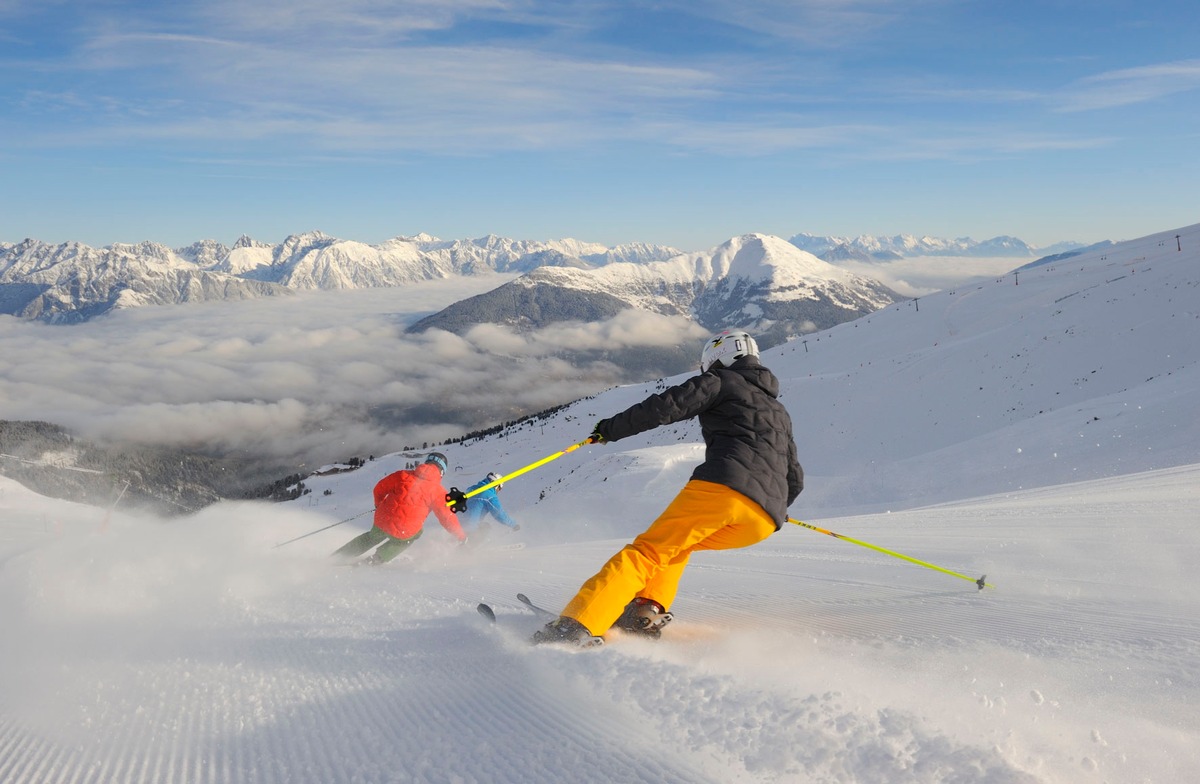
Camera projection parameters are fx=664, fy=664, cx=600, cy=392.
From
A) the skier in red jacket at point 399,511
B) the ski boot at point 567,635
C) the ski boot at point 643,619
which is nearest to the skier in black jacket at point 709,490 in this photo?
the ski boot at point 643,619

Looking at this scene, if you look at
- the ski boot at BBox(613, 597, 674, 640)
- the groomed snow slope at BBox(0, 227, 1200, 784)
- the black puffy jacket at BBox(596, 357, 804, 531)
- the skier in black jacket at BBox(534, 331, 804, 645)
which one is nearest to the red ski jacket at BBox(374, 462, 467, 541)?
the groomed snow slope at BBox(0, 227, 1200, 784)

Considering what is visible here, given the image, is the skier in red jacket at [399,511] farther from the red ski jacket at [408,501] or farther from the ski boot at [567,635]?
the ski boot at [567,635]

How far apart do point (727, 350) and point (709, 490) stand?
1.19m

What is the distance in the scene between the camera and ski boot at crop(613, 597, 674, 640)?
186 inches

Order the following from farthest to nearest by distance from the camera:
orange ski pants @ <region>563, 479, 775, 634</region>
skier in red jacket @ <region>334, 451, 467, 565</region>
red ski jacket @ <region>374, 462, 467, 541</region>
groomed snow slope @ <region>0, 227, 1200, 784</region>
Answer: red ski jacket @ <region>374, 462, 467, 541</region>, skier in red jacket @ <region>334, 451, 467, 565</region>, orange ski pants @ <region>563, 479, 775, 634</region>, groomed snow slope @ <region>0, 227, 1200, 784</region>

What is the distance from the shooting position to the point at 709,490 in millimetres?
4809

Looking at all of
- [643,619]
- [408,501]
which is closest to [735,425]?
[643,619]

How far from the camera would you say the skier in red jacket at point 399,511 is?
8594mm

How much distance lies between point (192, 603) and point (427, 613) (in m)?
2.17

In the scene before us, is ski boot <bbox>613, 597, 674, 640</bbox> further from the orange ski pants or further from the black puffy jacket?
the black puffy jacket

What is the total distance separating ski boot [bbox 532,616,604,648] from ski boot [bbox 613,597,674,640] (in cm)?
59

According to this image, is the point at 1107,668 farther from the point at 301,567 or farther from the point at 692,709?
the point at 301,567

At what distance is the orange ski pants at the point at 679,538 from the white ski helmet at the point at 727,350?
3.36 ft

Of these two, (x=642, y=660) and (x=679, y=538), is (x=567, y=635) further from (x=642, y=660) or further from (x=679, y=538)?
(x=679, y=538)
